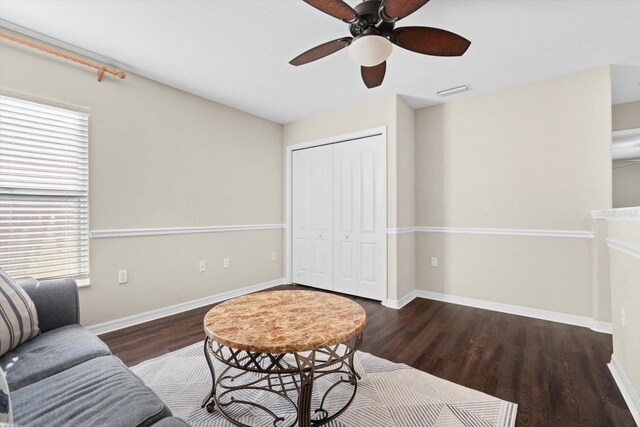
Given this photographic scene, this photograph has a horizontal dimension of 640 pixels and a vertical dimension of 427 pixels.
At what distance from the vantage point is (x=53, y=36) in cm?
229

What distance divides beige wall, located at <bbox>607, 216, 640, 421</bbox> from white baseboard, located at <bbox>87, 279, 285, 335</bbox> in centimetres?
353

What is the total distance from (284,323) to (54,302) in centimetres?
131

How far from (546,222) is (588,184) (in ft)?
1.60

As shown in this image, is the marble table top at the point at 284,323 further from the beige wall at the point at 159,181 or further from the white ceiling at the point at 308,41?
the white ceiling at the point at 308,41

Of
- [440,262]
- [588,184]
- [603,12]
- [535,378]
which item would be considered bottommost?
[535,378]

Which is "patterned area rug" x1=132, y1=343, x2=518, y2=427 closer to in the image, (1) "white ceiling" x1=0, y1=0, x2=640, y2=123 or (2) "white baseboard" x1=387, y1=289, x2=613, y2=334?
(2) "white baseboard" x1=387, y1=289, x2=613, y2=334

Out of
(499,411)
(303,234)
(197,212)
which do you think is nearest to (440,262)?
(303,234)

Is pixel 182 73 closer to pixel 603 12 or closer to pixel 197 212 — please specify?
pixel 197 212

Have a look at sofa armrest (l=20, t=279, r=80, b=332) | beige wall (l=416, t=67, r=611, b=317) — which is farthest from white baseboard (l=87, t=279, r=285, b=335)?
beige wall (l=416, t=67, r=611, b=317)

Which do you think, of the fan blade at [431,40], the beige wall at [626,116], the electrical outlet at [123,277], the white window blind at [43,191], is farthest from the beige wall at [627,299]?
the white window blind at [43,191]

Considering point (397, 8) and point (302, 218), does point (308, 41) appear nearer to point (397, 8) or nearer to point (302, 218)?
point (397, 8)

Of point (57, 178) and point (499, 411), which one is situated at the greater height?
point (57, 178)

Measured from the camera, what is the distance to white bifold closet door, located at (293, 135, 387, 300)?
11.6ft

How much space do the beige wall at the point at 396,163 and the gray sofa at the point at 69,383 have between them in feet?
9.03
